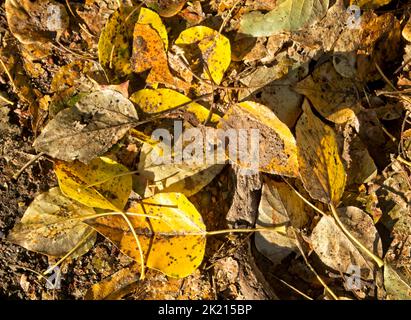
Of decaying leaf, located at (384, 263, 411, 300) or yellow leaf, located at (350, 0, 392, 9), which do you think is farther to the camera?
yellow leaf, located at (350, 0, 392, 9)

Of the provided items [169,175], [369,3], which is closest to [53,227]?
[169,175]

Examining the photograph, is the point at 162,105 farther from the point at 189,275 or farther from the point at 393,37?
the point at 393,37

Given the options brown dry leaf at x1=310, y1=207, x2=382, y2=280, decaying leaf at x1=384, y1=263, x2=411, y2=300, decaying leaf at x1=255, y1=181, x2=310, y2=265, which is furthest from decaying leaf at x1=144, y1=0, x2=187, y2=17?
decaying leaf at x1=384, y1=263, x2=411, y2=300

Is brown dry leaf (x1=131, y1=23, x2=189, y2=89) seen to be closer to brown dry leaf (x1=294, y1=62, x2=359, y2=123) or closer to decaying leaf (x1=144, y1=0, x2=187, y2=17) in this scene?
decaying leaf (x1=144, y1=0, x2=187, y2=17)

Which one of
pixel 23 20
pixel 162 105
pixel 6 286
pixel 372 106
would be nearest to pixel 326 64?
pixel 372 106

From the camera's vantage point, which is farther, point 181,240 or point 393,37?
point 393,37
